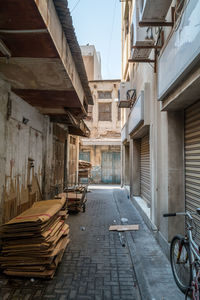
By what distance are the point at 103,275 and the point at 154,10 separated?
4.71 m

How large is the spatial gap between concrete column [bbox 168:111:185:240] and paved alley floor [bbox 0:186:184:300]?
29.4 inches

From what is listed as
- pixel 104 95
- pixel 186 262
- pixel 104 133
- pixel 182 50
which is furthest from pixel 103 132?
pixel 186 262

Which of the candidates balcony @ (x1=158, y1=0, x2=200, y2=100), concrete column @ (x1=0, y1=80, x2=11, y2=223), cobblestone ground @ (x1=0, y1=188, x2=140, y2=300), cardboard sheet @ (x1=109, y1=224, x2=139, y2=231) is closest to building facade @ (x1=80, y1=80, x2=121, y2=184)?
cardboard sheet @ (x1=109, y1=224, x2=139, y2=231)

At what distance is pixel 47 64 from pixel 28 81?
3.03 feet

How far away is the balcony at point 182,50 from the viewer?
244cm

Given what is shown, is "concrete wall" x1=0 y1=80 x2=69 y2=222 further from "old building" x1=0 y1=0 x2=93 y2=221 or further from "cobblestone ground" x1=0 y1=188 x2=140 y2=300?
"cobblestone ground" x1=0 y1=188 x2=140 y2=300

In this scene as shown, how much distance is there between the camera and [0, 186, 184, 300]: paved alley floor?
2867 mm

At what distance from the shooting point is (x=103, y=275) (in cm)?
338

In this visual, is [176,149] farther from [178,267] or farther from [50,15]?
[50,15]

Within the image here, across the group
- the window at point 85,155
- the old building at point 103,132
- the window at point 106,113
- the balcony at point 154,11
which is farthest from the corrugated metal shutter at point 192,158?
the window at point 106,113

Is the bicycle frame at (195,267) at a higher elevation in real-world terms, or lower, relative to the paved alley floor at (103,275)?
higher

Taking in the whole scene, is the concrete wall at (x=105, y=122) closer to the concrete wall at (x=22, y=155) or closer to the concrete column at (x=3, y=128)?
the concrete wall at (x=22, y=155)

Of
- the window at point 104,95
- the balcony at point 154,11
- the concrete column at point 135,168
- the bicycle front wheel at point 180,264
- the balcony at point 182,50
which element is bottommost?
the bicycle front wheel at point 180,264

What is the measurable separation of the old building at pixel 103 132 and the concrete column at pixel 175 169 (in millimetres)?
13824
